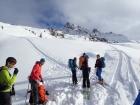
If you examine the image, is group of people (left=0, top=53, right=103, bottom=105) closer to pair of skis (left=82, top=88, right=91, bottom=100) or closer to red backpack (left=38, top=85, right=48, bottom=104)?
red backpack (left=38, top=85, right=48, bottom=104)

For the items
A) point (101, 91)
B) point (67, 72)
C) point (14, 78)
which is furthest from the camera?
point (67, 72)

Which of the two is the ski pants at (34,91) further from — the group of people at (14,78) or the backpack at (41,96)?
the backpack at (41,96)

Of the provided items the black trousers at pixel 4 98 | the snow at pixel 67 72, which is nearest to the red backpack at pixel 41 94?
the snow at pixel 67 72

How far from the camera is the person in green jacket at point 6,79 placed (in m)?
11.2

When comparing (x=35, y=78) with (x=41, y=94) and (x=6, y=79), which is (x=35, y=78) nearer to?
(x=41, y=94)

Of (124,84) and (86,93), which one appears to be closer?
(86,93)

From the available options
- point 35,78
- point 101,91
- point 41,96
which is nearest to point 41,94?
point 41,96

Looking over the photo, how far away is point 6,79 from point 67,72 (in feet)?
44.8

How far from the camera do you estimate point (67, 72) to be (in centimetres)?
2473

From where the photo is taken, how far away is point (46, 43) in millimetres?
38375

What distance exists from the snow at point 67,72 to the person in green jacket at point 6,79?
506 cm

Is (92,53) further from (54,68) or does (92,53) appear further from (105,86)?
(105,86)

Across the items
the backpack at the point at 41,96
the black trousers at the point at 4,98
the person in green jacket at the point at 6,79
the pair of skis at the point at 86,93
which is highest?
the person in green jacket at the point at 6,79

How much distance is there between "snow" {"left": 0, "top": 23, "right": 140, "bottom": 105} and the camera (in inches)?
701
